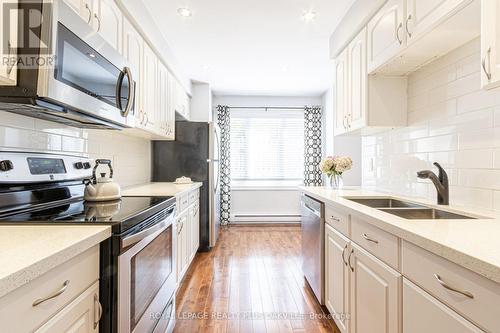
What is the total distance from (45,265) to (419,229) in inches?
44.1

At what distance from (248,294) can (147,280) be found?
4.12ft

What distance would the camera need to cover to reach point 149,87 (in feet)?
8.05

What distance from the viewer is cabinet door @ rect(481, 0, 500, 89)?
958 millimetres

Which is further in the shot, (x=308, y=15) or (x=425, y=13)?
(x=308, y=15)

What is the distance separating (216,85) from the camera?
4.58 meters

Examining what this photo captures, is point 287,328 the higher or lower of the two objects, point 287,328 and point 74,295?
the lower

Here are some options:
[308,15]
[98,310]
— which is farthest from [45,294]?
[308,15]

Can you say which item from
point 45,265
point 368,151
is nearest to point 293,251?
point 368,151

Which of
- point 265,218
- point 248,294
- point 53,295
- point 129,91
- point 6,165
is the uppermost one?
point 129,91

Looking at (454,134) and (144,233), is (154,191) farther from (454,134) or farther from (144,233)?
(454,134)

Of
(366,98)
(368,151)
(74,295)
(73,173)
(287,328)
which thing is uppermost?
(366,98)

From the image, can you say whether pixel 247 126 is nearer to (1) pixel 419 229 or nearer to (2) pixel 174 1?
(2) pixel 174 1

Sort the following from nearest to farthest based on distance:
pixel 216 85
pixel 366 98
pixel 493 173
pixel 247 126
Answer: pixel 493 173
pixel 366 98
pixel 216 85
pixel 247 126

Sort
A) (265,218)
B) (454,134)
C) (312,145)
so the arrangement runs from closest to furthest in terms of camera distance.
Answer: (454,134)
(312,145)
(265,218)
